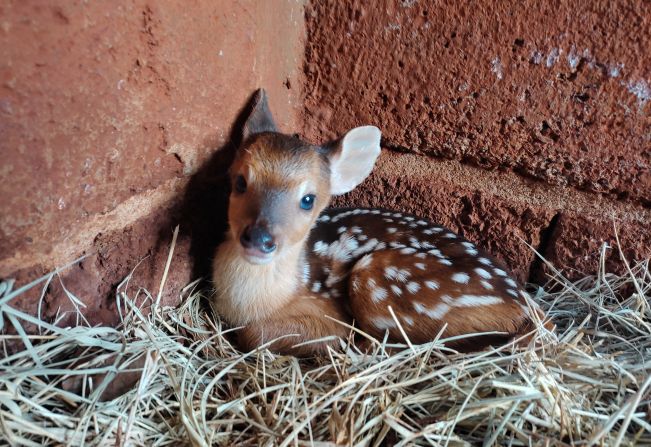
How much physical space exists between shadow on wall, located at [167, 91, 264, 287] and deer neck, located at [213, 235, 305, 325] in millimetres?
73

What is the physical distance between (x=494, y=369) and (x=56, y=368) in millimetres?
1028

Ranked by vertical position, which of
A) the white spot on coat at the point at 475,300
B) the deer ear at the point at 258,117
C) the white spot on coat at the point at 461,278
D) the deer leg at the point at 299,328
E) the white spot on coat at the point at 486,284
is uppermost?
the deer ear at the point at 258,117

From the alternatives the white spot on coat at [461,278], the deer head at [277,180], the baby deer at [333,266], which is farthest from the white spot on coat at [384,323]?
the deer head at [277,180]

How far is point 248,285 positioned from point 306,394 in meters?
0.55

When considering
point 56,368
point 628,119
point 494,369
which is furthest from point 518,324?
point 56,368

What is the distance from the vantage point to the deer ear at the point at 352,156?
167cm

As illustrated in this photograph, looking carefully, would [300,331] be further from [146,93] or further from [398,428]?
[146,93]

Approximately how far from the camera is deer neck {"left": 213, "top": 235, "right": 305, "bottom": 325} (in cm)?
163

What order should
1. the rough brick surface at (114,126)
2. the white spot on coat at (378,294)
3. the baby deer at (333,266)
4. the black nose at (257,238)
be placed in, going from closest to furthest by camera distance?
1. the rough brick surface at (114,126)
2. the black nose at (257,238)
3. the baby deer at (333,266)
4. the white spot on coat at (378,294)

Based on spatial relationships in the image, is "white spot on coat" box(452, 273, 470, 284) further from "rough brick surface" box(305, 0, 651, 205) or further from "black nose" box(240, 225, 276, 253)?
"black nose" box(240, 225, 276, 253)

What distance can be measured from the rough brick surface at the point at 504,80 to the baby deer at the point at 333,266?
245 mm

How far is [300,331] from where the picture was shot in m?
1.62

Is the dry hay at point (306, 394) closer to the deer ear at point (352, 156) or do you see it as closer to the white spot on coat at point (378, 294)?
the white spot on coat at point (378, 294)

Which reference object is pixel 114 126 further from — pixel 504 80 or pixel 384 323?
pixel 504 80
